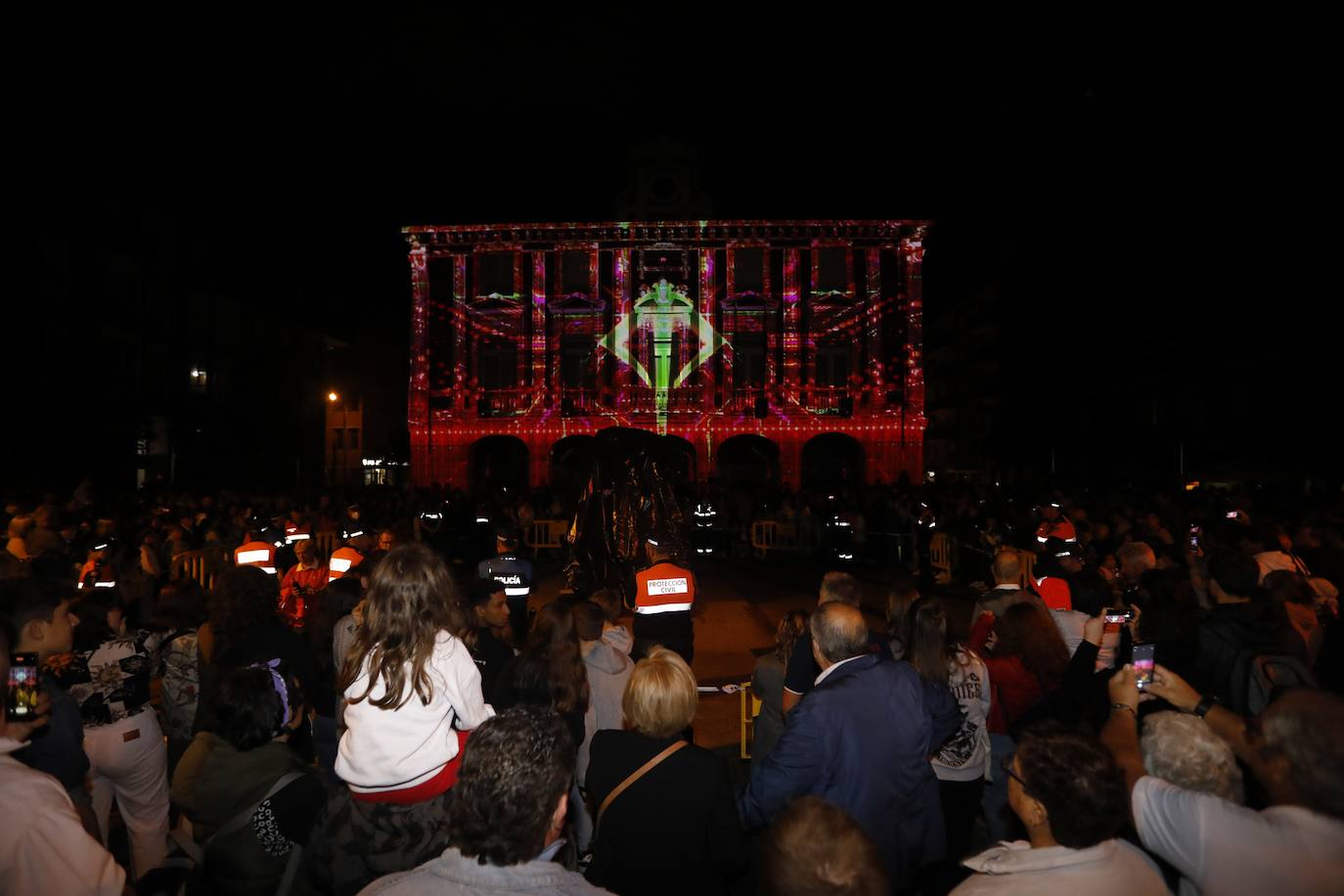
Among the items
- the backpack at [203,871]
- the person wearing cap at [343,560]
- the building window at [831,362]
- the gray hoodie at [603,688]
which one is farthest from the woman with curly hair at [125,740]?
the building window at [831,362]

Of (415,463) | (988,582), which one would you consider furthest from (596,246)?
(988,582)

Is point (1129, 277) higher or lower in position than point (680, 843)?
higher

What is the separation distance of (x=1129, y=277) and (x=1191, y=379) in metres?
7.38

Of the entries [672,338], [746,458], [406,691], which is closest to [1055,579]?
[406,691]

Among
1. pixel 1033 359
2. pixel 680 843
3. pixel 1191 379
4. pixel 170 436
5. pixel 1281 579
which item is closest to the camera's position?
pixel 680 843

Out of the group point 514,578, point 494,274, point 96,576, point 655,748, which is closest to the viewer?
point 655,748

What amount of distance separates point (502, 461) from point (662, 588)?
33.7 meters

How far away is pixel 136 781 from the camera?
423cm

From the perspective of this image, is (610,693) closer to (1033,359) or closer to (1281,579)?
(1281,579)

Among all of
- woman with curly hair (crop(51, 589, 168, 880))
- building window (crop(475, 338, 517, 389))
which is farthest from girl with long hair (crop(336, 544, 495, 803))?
building window (crop(475, 338, 517, 389))

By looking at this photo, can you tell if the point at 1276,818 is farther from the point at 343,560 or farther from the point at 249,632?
the point at 343,560

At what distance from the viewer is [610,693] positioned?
464 cm

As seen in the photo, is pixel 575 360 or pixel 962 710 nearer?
pixel 962 710

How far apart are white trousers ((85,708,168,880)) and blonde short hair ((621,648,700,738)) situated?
2.88 m
